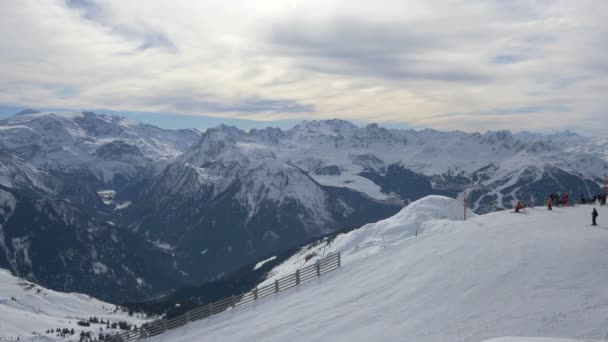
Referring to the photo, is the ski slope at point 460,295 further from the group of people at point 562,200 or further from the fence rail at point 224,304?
the group of people at point 562,200

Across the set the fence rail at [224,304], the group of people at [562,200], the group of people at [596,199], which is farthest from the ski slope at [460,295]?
the group of people at [596,199]

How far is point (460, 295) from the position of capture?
2989 cm

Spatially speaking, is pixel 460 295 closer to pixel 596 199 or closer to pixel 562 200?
pixel 562 200

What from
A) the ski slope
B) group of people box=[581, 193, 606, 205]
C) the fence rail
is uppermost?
group of people box=[581, 193, 606, 205]

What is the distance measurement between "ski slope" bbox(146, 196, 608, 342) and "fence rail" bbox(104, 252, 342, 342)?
905 millimetres

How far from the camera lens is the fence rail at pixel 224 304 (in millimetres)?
38434

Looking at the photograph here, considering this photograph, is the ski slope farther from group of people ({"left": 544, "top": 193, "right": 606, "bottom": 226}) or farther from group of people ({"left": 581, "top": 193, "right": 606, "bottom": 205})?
group of people ({"left": 581, "top": 193, "right": 606, "bottom": 205})

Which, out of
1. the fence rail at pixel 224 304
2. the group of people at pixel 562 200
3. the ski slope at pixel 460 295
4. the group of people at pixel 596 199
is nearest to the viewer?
the ski slope at pixel 460 295

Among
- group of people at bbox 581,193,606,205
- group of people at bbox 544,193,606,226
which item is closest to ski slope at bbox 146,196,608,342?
Result: group of people at bbox 544,193,606,226

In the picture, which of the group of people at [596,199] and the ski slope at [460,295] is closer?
the ski slope at [460,295]

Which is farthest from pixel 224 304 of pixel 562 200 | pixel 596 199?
pixel 596 199

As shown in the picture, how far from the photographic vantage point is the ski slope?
83.3 feet

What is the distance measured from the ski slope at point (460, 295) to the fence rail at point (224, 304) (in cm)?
90

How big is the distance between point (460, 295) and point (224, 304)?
20634mm
